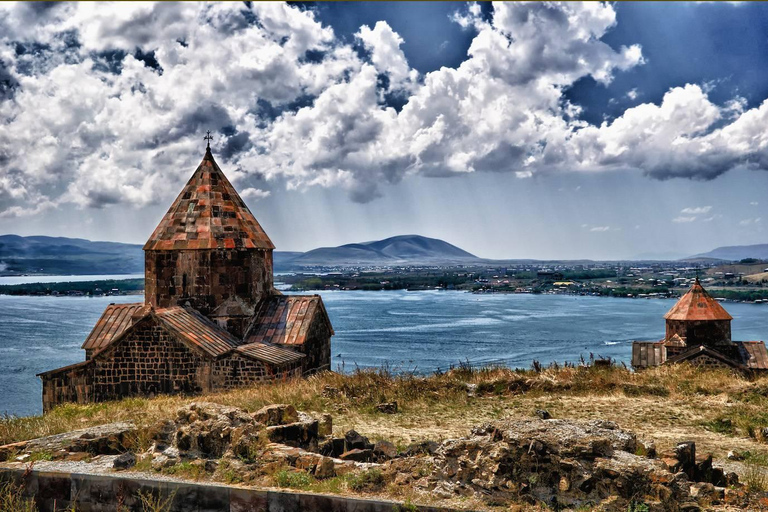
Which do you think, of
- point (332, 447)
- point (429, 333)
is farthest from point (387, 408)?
point (429, 333)

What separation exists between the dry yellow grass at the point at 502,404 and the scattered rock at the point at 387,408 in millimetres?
91

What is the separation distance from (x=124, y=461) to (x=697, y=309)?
77.5ft

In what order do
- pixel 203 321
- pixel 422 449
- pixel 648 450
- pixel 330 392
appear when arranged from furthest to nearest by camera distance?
pixel 203 321, pixel 330 392, pixel 422 449, pixel 648 450

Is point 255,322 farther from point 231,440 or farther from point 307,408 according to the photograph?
point 231,440

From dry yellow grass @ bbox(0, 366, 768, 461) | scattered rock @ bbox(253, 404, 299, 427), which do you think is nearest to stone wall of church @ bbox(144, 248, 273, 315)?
dry yellow grass @ bbox(0, 366, 768, 461)

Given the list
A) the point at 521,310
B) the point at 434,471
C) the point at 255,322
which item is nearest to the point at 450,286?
the point at 521,310

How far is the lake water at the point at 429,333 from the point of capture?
127 ft

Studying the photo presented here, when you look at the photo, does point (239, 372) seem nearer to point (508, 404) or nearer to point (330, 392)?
point (330, 392)

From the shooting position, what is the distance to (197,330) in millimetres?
12828

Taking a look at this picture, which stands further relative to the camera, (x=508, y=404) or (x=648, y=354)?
(x=648, y=354)

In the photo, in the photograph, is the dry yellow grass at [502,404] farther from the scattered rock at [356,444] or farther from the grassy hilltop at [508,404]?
the scattered rock at [356,444]

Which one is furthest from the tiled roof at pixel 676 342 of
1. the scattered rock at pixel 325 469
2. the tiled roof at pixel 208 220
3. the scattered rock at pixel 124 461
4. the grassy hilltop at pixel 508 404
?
the scattered rock at pixel 124 461


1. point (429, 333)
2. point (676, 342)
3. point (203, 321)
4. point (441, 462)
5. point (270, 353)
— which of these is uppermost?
point (203, 321)

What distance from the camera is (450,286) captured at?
456 ft
